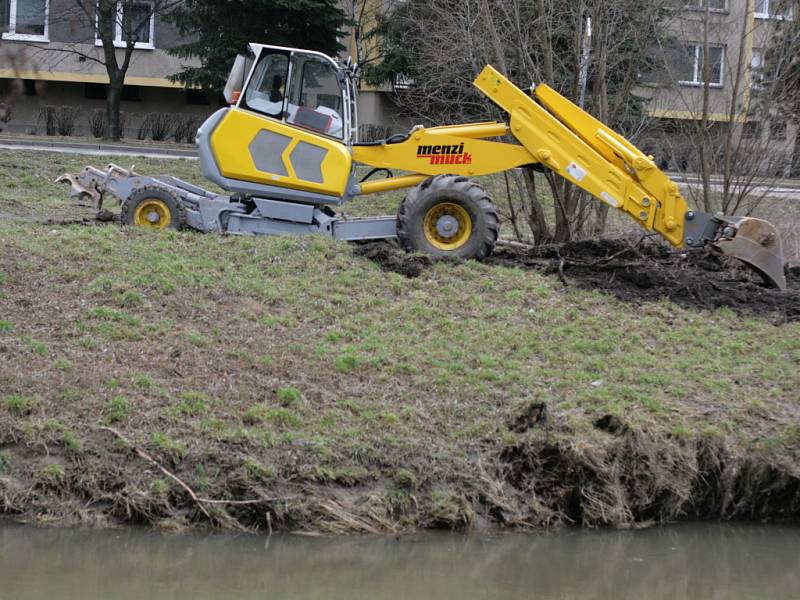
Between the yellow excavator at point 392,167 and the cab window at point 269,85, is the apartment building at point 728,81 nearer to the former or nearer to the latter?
the yellow excavator at point 392,167

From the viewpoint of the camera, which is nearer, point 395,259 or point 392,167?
point 395,259

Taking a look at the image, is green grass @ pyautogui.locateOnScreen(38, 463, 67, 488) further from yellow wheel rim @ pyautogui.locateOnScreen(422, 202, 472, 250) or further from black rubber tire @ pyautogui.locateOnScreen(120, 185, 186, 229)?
yellow wheel rim @ pyautogui.locateOnScreen(422, 202, 472, 250)

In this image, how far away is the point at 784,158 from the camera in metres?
17.5

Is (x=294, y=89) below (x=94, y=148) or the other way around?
the other way around

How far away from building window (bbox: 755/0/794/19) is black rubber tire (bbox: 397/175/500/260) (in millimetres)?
6526

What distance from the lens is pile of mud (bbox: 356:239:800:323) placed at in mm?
12984

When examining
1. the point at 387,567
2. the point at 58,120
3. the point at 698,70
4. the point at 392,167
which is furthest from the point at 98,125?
the point at 387,567

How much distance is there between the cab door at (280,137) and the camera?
13773 millimetres

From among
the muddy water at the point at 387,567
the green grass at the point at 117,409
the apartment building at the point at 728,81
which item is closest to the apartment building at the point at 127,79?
the apartment building at the point at 728,81

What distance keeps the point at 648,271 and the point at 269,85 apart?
16.9 feet

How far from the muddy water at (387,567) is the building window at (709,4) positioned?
10.3 metres

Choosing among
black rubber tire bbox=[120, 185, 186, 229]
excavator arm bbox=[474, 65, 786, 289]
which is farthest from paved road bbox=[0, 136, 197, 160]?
excavator arm bbox=[474, 65, 786, 289]

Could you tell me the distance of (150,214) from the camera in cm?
1432

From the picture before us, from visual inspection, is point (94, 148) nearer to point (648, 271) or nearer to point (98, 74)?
point (98, 74)
